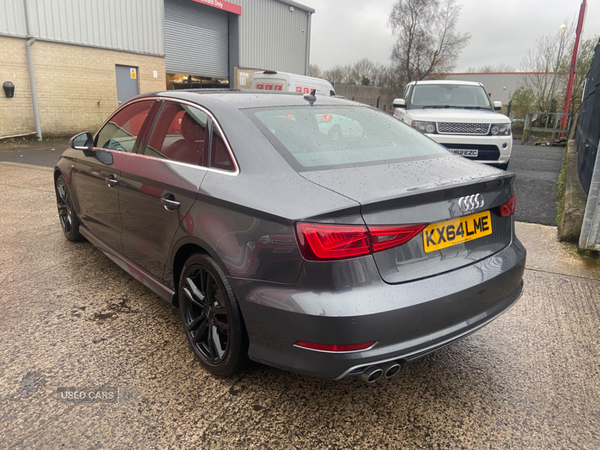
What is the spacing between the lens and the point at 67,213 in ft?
15.2

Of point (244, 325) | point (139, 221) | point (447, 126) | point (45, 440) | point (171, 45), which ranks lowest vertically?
point (45, 440)

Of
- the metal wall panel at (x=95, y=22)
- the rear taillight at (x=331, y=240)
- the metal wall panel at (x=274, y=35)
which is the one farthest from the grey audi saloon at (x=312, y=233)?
the metal wall panel at (x=274, y=35)

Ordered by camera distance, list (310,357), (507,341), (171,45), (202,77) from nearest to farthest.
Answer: (310,357) → (507,341) → (171,45) → (202,77)

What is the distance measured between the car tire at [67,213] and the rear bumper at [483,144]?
17.3 feet

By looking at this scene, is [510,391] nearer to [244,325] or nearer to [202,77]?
[244,325]

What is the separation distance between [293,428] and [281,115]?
168cm

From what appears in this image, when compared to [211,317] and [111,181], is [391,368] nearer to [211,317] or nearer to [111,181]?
[211,317]

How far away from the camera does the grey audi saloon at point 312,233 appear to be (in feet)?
6.29

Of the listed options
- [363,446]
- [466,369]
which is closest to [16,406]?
[363,446]

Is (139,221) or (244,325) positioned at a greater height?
(139,221)

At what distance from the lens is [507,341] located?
2982mm

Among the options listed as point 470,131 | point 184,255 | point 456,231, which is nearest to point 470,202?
point 456,231

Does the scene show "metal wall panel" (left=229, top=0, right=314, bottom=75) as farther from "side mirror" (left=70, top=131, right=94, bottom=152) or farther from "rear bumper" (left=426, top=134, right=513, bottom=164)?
"side mirror" (left=70, top=131, right=94, bottom=152)

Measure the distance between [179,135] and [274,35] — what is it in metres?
23.0
